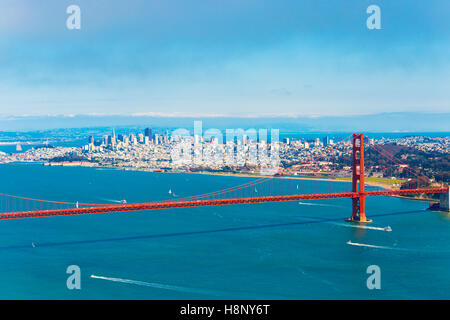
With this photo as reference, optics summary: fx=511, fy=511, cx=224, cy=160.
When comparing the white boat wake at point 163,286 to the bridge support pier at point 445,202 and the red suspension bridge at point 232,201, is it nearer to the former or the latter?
the red suspension bridge at point 232,201

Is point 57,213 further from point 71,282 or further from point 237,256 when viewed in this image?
point 237,256

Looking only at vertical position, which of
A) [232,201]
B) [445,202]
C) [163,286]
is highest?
[232,201]

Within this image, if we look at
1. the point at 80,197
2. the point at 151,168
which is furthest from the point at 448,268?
the point at 151,168
